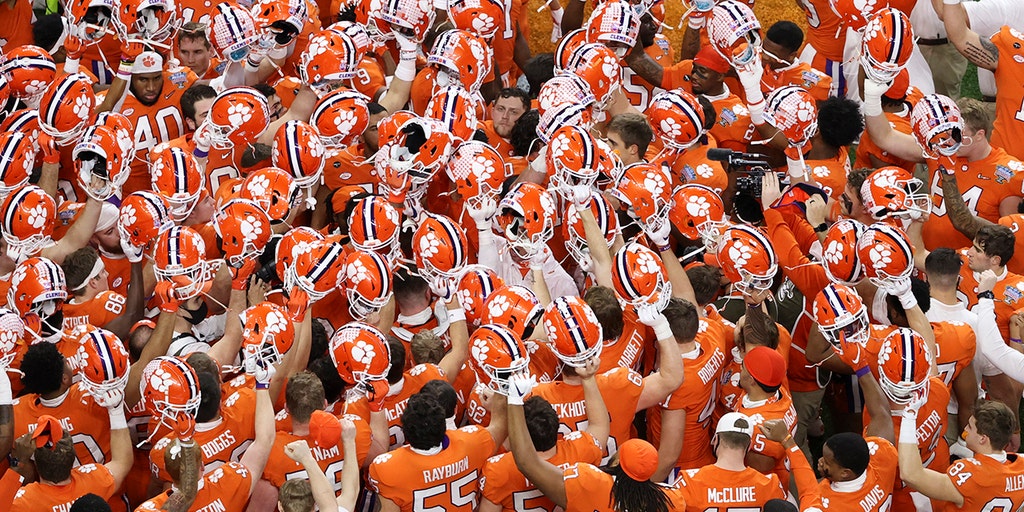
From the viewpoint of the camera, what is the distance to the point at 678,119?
377 inches

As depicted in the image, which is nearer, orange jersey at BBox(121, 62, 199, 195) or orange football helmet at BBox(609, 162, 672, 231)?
orange football helmet at BBox(609, 162, 672, 231)

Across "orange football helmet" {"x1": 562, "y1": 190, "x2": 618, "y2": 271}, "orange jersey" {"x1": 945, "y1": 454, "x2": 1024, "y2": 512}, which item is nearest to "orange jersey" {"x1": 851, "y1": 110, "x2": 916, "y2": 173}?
"orange football helmet" {"x1": 562, "y1": 190, "x2": 618, "y2": 271}

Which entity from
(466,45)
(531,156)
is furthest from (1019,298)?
(466,45)

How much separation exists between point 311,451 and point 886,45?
4742mm

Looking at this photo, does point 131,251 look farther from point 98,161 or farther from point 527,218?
point 527,218

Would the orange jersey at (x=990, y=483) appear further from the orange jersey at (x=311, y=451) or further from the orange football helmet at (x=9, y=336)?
the orange football helmet at (x=9, y=336)

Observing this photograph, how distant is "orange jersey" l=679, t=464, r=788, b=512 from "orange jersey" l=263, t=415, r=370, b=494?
167 cm

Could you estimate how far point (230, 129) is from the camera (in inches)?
376

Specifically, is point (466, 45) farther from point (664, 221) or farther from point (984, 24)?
point (984, 24)

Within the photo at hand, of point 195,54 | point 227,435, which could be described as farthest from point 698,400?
point 195,54

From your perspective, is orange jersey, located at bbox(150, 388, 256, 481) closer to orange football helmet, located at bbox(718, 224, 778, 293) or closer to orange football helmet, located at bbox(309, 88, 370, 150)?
orange football helmet, located at bbox(309, 88, 370, 150)

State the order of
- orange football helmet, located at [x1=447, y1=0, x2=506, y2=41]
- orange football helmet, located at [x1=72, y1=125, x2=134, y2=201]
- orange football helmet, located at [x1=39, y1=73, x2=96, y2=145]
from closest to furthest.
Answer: orange football helmet, located at [x1=72, y1=125, x2=134, y2=201] < orange football helmet, located at [x1=39, y1=73, x2=96, y2=145] < orange football helmet, located at [x1=447, y1=0, x2=506, y2=41]

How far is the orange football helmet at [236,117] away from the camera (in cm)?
952

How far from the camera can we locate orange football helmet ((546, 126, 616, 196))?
8.88 metres
